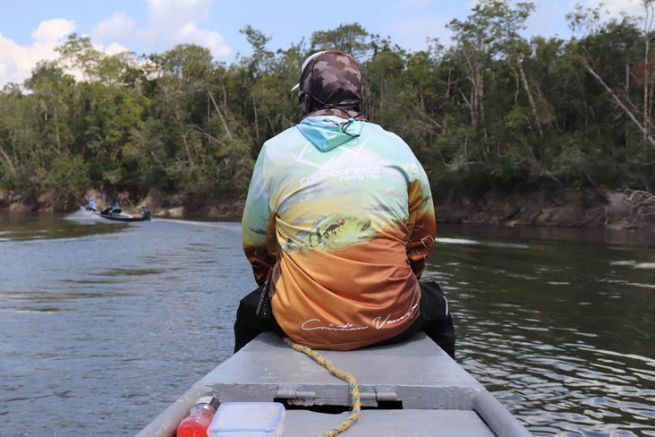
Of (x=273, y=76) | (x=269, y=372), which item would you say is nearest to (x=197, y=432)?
(x=269, y=372)

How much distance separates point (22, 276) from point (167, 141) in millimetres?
52931

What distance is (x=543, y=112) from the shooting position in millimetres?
42562

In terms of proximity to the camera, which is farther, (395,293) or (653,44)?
(653,44)

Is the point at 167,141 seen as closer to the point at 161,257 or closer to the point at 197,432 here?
the point at 161,257

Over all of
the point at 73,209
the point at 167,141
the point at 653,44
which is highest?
the point at 653,44

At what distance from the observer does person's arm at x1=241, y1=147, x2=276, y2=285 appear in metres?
3.30

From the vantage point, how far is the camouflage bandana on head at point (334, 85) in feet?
11.0

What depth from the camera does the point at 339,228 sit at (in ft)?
9.98

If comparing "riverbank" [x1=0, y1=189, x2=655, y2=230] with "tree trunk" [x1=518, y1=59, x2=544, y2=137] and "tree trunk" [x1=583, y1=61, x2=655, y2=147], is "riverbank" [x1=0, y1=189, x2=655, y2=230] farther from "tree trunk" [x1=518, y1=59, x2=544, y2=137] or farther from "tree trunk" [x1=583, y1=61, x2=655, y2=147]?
"tree trunk" [x1=518, y1=59, x2=544, y2=137]

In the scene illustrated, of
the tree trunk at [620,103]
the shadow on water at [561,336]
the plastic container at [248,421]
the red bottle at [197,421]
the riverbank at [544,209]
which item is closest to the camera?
the plastic container at [248,421]

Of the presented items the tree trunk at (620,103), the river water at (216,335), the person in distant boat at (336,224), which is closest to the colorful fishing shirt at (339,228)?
the person in distant boat at (336,224)

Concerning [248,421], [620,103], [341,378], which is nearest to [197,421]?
[248,421]

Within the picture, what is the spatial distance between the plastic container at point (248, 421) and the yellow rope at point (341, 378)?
0.16 metres

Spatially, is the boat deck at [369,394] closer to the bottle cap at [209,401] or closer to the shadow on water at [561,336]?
the bottle cap at [209,401]
